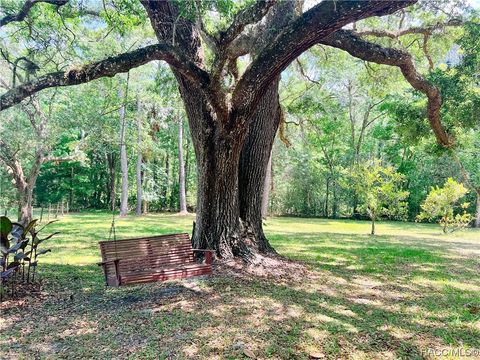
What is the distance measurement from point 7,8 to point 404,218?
23.8 metres

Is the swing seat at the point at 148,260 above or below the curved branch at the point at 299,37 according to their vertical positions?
below

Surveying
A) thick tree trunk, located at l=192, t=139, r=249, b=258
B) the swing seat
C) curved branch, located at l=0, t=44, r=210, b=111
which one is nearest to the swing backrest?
the swing seat

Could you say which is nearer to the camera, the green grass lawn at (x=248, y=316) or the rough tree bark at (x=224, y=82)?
the green grass lawn at (x=248, y=316)

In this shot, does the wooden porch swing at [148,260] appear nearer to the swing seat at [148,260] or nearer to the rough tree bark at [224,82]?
the swing seat at [148,260]

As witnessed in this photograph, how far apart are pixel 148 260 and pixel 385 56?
455cm

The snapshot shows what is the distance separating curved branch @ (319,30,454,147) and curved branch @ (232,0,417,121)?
1.04 metres

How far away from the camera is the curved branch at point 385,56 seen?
17.6 feet

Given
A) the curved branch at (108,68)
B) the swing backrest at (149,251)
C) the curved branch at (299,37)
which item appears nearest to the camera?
the curved branch at (299,37)

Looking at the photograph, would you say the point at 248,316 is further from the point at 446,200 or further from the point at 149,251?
the point at 446,200

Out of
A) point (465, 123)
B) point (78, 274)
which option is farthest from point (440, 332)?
point (78, 274)

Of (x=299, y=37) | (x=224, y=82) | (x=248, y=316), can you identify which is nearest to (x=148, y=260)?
(x=248, y=316)

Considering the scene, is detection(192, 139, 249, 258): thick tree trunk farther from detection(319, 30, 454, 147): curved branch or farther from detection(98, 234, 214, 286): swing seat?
detection(319, 30, 454, 147): curved branch

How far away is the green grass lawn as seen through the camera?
3061 mm

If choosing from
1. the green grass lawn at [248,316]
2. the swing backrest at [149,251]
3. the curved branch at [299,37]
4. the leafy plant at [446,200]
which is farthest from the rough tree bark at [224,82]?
the leafy plant at [446,200]
